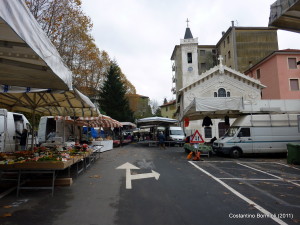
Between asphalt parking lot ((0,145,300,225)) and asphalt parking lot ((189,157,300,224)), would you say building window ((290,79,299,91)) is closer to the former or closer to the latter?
asphalt parking lot ((189,157,300,224))

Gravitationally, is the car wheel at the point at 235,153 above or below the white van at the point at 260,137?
below

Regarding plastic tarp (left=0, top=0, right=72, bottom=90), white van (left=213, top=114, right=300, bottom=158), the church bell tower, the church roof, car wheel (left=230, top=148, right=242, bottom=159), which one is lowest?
car wheel (left=230, top=148, right=242, bottom=159)

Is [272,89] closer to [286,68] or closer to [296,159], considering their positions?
[286,68]

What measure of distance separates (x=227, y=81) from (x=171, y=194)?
106 feet

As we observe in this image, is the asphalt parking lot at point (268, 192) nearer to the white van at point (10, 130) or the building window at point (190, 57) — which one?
the white van at point (10, 130)

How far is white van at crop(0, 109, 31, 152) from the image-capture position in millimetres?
11625

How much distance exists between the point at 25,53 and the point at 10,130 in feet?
32.6

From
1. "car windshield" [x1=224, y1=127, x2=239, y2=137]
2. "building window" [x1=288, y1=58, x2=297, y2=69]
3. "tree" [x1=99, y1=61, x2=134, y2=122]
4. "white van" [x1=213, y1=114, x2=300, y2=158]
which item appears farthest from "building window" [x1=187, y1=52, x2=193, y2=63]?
"white van" [x1=213, y1=114, x2=300, y2=158]

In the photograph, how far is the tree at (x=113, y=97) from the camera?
1649 inches

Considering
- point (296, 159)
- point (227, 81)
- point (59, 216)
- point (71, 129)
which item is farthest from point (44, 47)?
point (227, 81)

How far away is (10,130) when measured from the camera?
12.4 m

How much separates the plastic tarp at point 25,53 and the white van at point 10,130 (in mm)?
6511

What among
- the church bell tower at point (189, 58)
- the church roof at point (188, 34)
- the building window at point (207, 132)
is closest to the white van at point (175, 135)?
the building window at point (207, 132)

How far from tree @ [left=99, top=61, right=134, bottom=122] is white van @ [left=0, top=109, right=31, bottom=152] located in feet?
90.7
